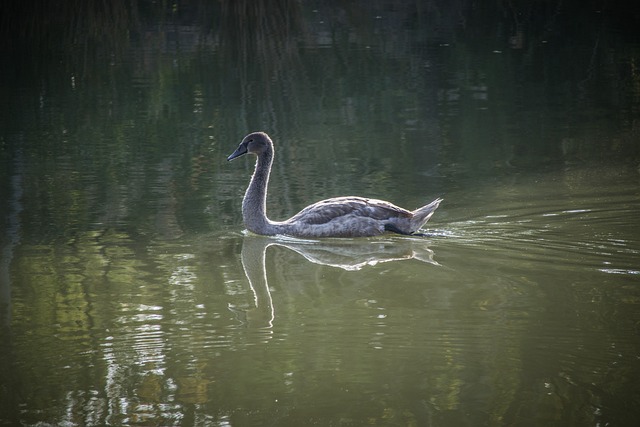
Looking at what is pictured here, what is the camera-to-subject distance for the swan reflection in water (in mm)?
9305

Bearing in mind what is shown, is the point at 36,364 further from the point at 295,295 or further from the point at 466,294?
the point at 466,294

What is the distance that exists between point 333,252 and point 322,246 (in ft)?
0.93

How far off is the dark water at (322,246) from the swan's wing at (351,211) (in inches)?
12.9

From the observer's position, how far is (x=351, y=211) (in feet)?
34.6

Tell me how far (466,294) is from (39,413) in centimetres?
363

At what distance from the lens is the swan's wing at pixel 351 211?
10.5 m

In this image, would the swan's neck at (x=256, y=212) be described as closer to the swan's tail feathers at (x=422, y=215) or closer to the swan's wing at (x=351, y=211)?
the swan's wing at (x=351, y=211)

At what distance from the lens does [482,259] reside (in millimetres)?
9375

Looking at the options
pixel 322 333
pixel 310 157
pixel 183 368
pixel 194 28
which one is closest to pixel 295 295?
pixel 322 333

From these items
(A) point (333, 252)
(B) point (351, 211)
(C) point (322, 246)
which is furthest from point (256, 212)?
(A) point (333, 252)

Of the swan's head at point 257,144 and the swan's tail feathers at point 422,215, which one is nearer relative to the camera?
the swan's tail feathers at point 422,215

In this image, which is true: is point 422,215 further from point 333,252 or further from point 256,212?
point 256,212

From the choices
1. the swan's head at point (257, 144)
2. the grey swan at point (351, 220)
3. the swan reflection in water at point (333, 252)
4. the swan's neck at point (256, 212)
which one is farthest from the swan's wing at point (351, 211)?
the swan's head at point (257, 144)

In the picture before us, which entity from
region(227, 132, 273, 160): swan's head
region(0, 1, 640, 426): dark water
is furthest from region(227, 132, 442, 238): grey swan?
region(227, 132, 273, 160): swan's head
